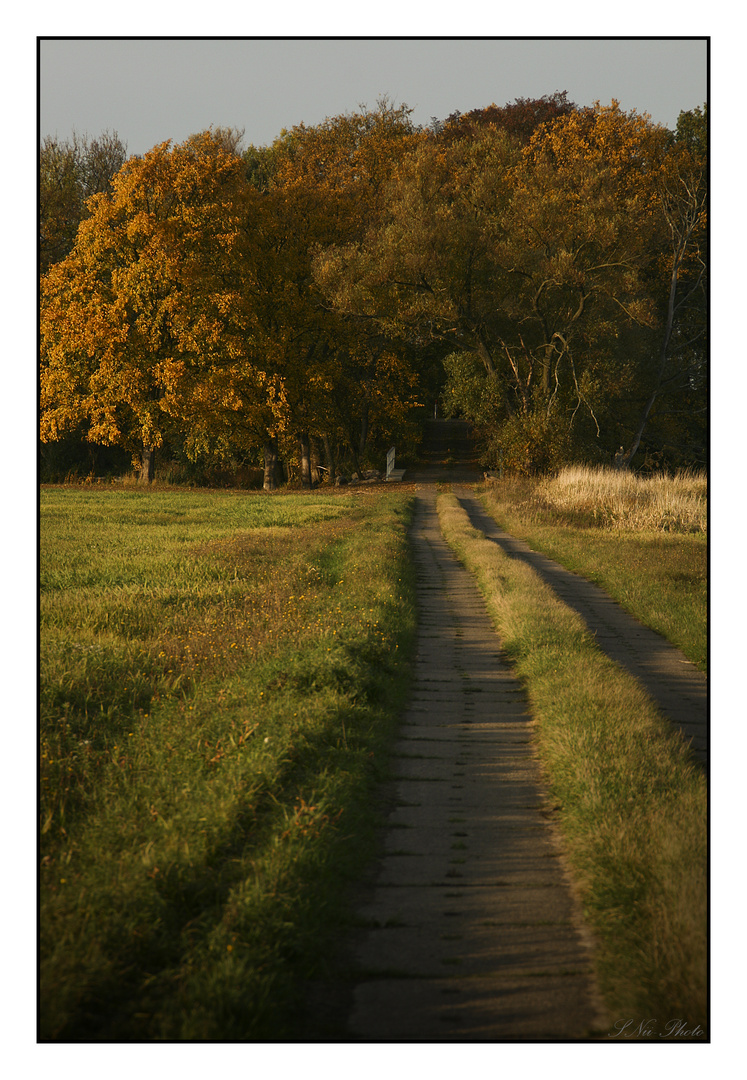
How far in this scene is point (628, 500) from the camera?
20.8 metres

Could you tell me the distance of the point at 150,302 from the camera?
29.2 m

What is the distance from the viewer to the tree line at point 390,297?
28844mm

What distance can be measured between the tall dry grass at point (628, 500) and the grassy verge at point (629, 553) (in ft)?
0.18

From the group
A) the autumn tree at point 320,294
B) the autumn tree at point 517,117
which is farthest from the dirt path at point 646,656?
the autumn tree at point 517,117

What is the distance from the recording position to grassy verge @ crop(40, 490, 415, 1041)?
9.82 feet

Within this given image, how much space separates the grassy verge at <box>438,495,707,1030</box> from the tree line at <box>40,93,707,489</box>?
24.4 m

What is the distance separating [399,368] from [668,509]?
19583 mm

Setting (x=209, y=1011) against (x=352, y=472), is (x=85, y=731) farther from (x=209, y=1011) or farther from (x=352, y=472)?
(x=352, y=472)

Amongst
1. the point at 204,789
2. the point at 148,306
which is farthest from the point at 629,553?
the point at 148,306

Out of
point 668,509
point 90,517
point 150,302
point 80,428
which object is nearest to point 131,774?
point 90,517

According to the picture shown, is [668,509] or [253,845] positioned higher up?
[668,509]

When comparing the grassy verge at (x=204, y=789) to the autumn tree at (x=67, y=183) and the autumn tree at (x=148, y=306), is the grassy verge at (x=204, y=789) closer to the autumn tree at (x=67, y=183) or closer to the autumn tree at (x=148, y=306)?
the autumn tree at (x=148, y=306)

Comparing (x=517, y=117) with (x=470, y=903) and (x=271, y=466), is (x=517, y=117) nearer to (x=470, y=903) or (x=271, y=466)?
(x=271, y=466)

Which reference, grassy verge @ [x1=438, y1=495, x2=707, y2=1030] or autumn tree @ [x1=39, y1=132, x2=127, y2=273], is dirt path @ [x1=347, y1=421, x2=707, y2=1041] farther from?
autumn tree @ [x1=39, y1=132, x2=127, y2=273]
